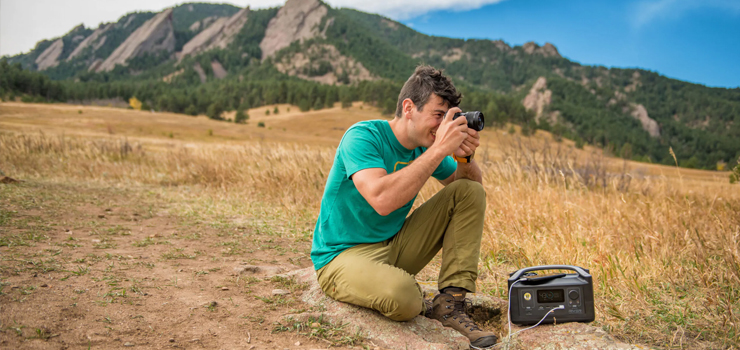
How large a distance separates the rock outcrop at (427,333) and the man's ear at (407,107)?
128cm

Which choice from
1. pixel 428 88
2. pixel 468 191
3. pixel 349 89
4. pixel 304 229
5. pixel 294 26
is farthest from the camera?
pixel 294 26

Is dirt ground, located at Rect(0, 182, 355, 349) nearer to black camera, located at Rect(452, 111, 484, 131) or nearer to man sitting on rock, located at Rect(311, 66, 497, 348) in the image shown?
man sitting on rock, located at Rect(311, 66, 497, 348)

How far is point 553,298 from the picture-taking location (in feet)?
8.82

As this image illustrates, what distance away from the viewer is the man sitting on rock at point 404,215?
259 cm

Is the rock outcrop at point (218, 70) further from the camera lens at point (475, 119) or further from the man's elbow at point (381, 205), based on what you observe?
the man's elbow at point (381, 205)

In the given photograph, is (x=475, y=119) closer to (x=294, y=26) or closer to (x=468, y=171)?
(x=468, y=171)

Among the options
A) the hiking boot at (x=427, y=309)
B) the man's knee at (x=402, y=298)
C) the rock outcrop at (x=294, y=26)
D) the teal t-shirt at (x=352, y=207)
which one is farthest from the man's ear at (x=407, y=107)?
the rock outcrop at (x=294, y=26)

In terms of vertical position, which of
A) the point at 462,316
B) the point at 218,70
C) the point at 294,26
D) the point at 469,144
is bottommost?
the point at 462,316

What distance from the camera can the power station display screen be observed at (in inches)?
105

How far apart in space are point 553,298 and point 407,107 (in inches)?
58.3

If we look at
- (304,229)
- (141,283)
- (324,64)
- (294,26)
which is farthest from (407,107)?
(294,26)

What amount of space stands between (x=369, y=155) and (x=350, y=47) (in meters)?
166

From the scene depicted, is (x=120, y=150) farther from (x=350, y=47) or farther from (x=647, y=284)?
(x=350, y=47)

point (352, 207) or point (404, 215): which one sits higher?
point (352, 207)
